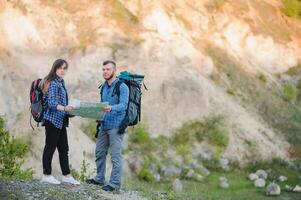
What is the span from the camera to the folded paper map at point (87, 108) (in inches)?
320

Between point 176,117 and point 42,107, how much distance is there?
1448 cm

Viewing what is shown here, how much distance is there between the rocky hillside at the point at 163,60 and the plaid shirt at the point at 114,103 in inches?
380

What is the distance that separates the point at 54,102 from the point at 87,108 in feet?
1.60

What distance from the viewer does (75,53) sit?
73.2 feet

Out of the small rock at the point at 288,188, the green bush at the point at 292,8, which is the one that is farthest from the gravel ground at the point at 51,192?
the green bush at the point at 292,8

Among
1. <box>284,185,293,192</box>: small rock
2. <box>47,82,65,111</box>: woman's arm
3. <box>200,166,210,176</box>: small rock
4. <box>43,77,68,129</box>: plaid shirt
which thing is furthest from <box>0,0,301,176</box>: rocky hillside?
<box>47,82,65,111</box>: woman's arm

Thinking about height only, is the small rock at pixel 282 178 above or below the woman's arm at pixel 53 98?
below

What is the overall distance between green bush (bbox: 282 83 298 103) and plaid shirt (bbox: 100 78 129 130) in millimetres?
19071

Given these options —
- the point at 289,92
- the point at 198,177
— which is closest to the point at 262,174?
the point at 198,177

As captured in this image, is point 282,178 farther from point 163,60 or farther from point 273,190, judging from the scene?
point 163,60

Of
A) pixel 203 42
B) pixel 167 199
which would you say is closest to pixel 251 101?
pixel 203 42

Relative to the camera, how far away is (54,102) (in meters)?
8.19

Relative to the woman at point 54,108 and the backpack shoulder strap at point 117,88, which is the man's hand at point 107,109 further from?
the woman at point 54,108

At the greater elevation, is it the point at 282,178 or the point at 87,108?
the point at 87,108
